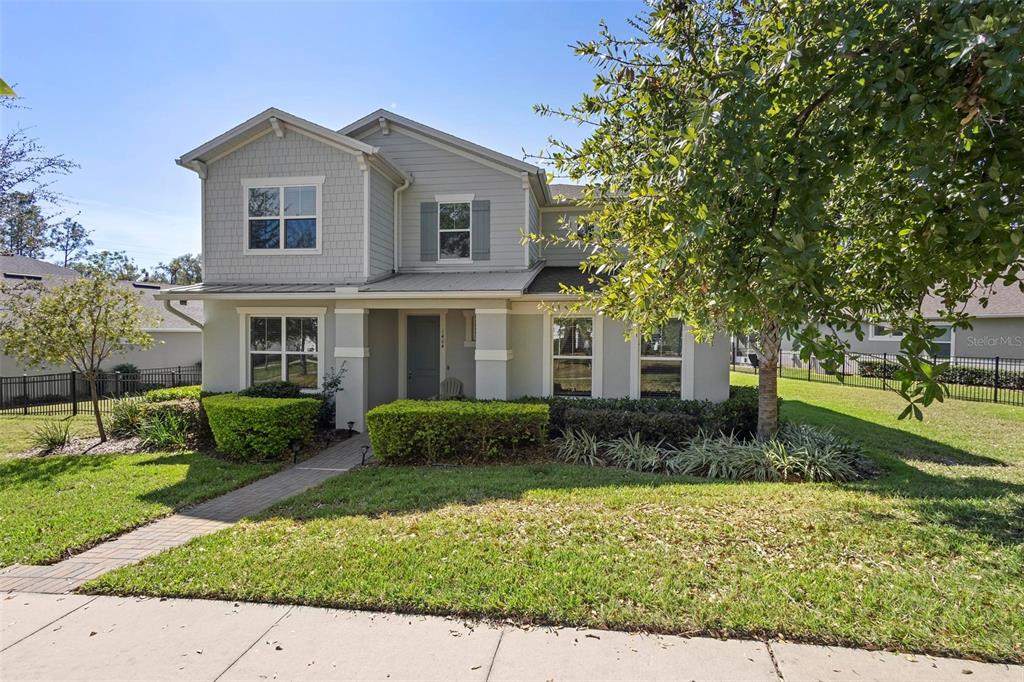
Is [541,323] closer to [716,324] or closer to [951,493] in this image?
[716,324]

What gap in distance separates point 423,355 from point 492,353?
313 centimetres

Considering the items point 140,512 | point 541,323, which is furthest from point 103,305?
point 541,323

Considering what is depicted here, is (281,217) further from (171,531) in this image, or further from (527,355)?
(171,531)

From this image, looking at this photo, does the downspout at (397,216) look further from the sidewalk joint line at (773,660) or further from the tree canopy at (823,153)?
the sidewalk joint line at (773,660)

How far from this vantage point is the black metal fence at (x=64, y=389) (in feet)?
50.0

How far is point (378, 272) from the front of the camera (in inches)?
443

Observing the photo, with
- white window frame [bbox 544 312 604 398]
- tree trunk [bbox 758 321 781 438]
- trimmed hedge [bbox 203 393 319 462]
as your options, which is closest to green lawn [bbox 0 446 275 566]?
trimmed hedge [bbox 203 393 319 462]

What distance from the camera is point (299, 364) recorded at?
11.2 m

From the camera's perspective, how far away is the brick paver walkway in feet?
14.5

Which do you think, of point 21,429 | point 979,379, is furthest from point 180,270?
point 979,379

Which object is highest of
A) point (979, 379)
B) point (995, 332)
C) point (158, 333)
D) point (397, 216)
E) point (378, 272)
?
point (397, 216)

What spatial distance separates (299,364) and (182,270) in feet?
201

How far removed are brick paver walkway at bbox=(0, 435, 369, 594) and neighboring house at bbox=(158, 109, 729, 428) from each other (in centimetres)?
285

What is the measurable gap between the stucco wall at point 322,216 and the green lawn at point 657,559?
18.9 ft
